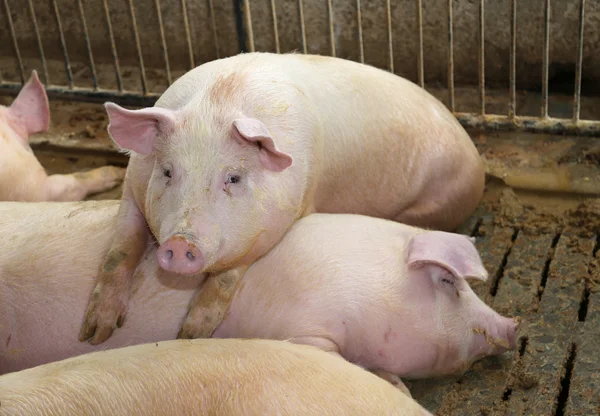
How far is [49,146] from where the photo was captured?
590cm

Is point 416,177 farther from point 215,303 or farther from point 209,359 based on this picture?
point 209,359


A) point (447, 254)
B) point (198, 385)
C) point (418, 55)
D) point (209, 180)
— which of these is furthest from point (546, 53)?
point (198, 385)

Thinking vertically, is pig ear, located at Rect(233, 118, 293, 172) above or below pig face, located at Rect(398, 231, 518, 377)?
above

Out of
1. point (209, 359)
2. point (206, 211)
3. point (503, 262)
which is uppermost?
point (206, 211)

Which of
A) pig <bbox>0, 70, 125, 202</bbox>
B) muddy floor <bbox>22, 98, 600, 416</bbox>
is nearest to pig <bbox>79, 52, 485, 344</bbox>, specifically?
muddy floor <bbox>22, 98, 600, 416</bbox>

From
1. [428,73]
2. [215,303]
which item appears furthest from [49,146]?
[215,303]

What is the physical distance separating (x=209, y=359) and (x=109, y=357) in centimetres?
29

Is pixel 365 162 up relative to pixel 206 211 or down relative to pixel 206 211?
down

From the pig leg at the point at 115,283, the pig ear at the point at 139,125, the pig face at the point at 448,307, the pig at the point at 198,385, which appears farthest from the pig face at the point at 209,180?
the pig face at the point at 448,307

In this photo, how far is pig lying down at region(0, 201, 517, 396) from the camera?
3.26 metres

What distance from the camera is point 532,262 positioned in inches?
165

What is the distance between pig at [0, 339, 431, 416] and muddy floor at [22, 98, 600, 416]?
0.82m

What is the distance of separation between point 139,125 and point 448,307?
51.2 inches

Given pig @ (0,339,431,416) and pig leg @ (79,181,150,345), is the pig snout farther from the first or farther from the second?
pig leg @ (79,181,150,345)
